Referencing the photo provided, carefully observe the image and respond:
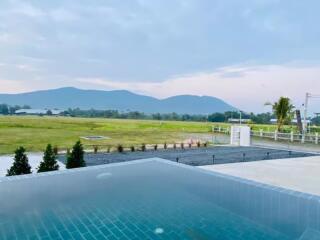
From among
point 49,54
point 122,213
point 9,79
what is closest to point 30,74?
point 9,79

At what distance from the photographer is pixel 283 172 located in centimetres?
813

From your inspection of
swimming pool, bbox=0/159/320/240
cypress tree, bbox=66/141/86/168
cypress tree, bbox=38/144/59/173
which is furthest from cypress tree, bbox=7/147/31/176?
cypress tree, bbox=66/141/86/168

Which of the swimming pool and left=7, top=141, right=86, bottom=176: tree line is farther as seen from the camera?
left=7, top=141, right=86, bottom=176: tree line

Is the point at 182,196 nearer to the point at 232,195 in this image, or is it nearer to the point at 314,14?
the point at 232,195

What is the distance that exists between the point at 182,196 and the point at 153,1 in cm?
864

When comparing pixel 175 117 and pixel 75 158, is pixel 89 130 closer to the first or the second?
pixel 175 117

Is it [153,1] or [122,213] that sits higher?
[153,1]

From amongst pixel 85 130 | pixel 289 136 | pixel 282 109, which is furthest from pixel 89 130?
pixel 282 109

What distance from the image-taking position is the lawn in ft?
56.5

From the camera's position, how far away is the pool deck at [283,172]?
668 centimetres

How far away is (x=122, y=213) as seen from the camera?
463 centimetres

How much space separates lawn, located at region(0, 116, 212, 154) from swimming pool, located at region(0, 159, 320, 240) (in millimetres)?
10124

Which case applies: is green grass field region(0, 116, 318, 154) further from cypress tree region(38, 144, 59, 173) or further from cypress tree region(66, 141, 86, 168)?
cypress tree region(38, 144, 59, 173)

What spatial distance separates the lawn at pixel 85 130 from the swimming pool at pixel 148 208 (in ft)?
33.2
